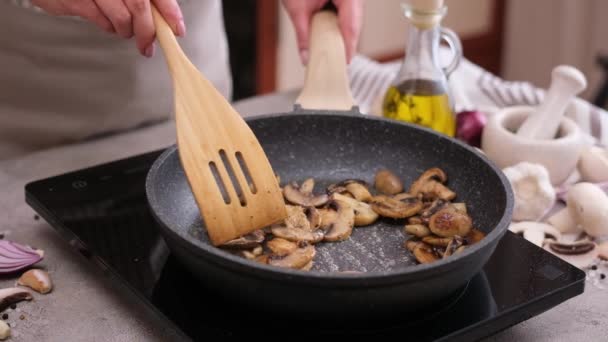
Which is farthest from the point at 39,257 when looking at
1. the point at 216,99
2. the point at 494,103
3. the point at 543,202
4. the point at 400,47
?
the point at 400,47

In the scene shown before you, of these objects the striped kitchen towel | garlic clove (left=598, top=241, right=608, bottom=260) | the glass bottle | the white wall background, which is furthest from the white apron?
the white wall background

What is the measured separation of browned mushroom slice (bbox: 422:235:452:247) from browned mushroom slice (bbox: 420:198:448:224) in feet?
0.09

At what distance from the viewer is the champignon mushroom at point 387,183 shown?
102 centimetres

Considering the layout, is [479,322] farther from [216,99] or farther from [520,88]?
[520,88]

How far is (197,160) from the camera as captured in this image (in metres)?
0.85

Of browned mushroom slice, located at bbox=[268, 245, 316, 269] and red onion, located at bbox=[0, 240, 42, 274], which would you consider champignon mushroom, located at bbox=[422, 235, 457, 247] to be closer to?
browned mushroom slice, located at bbox=[268, 245, 316, 269]

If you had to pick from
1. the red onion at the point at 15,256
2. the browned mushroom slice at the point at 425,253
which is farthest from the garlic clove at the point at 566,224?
the red onion at the point at 15,256

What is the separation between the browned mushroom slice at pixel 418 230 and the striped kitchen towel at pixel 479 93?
41 centimetres

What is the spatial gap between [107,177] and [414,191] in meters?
0.40

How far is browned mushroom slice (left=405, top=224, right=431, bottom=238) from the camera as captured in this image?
2.97 ft

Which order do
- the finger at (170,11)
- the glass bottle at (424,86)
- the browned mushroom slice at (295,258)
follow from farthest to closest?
the glass bottle at (424,86), the finger at (170,11), the browned mushroom slice at (295,258)

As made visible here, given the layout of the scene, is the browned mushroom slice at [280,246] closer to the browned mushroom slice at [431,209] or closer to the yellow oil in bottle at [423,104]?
Answer: the browned mushroom slice at [431,209]

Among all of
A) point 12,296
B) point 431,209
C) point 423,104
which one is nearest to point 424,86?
point 423,104

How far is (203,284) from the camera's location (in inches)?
31.2
